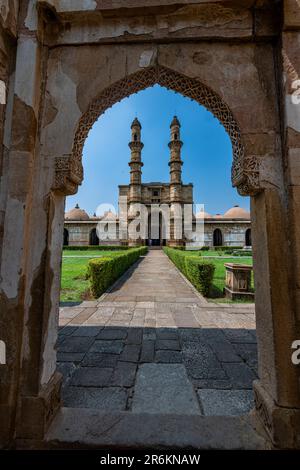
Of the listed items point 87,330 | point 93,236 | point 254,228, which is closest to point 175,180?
point 93,236

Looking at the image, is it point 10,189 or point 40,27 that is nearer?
point 10,189

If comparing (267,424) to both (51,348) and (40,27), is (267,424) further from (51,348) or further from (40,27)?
(40,27)

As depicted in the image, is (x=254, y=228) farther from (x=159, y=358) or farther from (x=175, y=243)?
(x=175, y=243)

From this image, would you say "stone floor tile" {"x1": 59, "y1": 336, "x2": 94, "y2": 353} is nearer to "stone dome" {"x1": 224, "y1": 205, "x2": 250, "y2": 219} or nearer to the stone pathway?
the stone pathway

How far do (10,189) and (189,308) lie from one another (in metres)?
4.88

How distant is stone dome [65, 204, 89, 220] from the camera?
127 ft

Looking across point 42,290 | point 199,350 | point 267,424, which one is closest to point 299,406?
point 267,424

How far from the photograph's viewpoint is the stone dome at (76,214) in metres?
38.8

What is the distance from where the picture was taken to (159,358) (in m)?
3.08

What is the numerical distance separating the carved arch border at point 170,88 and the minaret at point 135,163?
3122cm

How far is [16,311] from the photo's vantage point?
1.79 meters

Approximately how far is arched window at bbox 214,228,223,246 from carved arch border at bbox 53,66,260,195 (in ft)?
114

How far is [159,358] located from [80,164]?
8.83 ft

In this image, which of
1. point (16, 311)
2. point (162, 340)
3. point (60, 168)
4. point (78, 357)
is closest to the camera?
point (16, 311)
